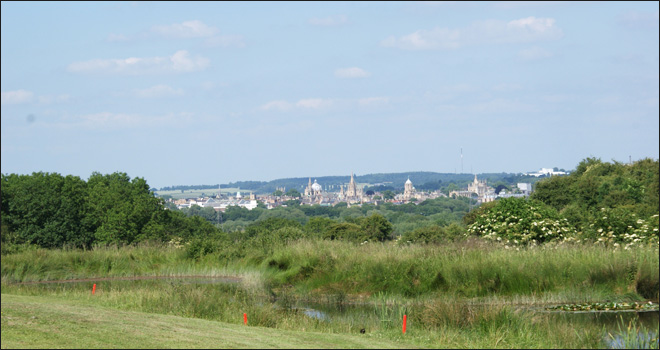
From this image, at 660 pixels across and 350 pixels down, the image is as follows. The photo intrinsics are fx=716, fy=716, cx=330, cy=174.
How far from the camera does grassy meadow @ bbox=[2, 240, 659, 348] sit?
1033 centimetres

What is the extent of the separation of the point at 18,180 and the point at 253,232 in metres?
14.8

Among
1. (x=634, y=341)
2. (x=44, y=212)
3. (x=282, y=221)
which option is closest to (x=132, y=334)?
(x=634, y=341)

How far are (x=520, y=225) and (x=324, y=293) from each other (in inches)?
307

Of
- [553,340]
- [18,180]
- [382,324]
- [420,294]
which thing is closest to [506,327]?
[553,340]

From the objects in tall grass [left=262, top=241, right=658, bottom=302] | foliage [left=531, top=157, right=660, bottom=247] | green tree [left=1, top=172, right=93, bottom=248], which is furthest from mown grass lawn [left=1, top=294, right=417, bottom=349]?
green tree [left=1, top=172, right=93, bottom=248]

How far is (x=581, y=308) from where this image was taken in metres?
15.3

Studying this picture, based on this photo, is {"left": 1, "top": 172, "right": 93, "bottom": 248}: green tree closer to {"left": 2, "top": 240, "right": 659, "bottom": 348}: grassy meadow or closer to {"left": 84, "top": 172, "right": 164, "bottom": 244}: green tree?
{"left": 84, "top": 172, "right": 164, "bottom": 244}: green tree

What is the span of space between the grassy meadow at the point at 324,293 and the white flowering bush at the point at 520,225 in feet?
8.56

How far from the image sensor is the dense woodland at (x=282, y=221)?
23281 millimetres

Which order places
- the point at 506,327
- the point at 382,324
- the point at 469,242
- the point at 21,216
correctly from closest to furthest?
the point at 506,327
the point at 382,324
the point at 469,242
the point at 21,216

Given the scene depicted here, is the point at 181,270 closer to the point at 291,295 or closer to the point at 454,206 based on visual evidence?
the point at 291,295

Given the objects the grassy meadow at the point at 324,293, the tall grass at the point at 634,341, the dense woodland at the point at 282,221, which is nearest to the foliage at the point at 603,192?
the dense woodland at the point at 282,221

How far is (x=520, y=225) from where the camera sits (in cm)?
2331

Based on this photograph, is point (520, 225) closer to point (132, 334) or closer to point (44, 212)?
point (132, 334)
